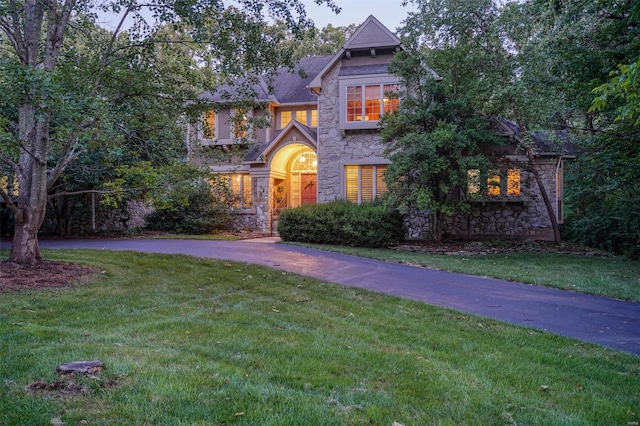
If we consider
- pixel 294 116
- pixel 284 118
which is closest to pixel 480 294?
pixel 294 116

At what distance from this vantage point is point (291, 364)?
4074mm

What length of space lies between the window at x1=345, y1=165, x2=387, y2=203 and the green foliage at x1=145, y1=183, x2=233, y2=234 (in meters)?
5.51

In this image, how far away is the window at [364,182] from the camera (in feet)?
57.7

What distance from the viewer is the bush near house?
1438cm

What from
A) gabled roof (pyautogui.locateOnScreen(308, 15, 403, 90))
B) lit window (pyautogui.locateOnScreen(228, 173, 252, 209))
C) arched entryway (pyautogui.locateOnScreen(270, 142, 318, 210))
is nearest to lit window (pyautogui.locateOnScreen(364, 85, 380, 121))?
gabled roof (pyautogui.locateOnScreen(308, 15, 403, 90))

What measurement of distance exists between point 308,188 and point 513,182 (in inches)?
357

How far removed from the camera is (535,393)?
12.1 feet

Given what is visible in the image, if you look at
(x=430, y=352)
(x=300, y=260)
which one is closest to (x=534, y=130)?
(x=300, y=260)

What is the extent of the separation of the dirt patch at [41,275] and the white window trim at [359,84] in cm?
1126

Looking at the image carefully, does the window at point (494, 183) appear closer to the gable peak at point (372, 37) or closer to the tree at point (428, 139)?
the tree at point (428, 139)

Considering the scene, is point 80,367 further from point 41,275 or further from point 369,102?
point 369,102

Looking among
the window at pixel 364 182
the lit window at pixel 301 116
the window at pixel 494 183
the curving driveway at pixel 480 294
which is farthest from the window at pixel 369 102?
the curving driveway at pixel 480 294

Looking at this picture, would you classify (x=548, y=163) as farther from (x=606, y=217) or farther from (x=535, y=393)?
(x=535, y=393)

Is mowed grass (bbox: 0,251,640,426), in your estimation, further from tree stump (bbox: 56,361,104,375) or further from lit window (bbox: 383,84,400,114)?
lit window (bbox: 383,84,400,114)
